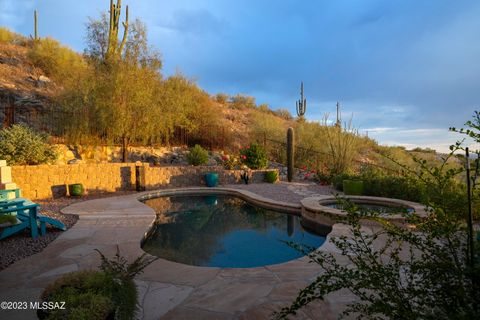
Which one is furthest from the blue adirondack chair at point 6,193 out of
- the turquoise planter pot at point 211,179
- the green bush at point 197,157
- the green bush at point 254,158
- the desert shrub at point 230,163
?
the green bush at point 254,158

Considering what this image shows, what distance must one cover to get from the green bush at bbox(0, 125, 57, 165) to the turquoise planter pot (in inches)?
192

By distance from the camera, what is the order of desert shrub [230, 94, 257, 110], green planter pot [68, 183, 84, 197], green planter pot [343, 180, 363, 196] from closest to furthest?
1. green planter pot [343, 180, 363, 196]
2. green planter pot [68, 183, 84, 197]
3. desert shrub [230, 94, 257, 110]

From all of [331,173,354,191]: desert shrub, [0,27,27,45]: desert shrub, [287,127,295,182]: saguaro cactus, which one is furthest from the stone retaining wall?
[0,27,27,45]: desert shrub

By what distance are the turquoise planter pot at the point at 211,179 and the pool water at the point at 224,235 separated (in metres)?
2.24

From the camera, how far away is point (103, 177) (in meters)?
9.09

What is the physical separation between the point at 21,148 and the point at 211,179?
5577 mm

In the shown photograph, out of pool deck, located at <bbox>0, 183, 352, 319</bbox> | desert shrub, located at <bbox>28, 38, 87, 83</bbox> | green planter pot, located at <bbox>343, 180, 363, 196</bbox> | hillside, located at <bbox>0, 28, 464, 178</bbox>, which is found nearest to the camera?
pool deck, located at <bbox>0, 183, 352, 319</bbox>

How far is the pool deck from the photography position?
2346 millimetres

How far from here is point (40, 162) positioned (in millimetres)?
8008

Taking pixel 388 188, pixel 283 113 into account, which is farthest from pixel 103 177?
pixel 283 113

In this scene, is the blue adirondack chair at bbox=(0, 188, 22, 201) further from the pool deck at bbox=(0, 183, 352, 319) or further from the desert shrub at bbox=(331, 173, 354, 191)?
the desert shrub at bbox=(331, 173, 354, 191)

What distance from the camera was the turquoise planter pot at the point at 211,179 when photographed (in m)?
10.3

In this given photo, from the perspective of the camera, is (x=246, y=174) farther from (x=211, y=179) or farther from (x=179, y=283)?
(x=179, y=283)

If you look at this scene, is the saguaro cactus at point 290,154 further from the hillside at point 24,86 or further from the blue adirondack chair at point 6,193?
the blue adirondack chair at point 6,193
